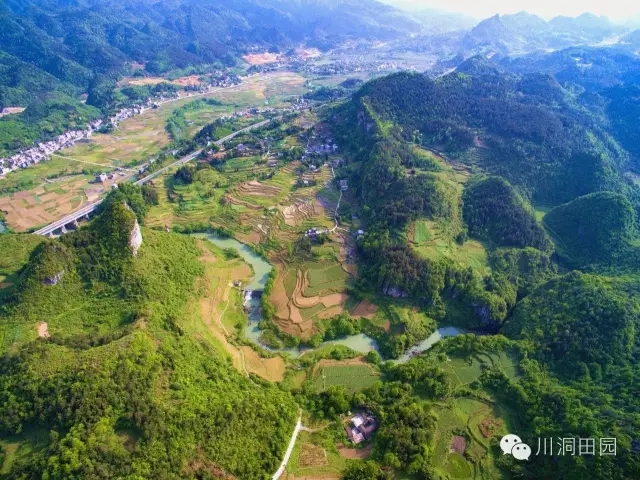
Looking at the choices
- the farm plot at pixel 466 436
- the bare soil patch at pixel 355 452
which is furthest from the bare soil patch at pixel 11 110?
the farm plot at pixel 466 436

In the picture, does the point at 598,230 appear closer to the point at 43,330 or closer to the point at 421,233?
the point at 421,233

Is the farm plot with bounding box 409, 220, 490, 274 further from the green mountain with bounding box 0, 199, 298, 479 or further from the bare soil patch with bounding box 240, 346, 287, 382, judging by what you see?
the green mountain with bounding box 0, 199, 298, 479

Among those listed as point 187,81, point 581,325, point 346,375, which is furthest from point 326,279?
point 187,81

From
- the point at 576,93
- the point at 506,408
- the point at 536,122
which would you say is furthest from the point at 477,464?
the point at 576,93

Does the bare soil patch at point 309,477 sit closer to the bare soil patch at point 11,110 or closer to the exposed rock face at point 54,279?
the exposed rock face at point 54,279

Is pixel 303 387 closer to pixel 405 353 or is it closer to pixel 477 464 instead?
pixel 405 353

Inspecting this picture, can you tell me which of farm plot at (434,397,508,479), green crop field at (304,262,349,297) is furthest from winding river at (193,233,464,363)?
farm plot at (434,397,508,479)
